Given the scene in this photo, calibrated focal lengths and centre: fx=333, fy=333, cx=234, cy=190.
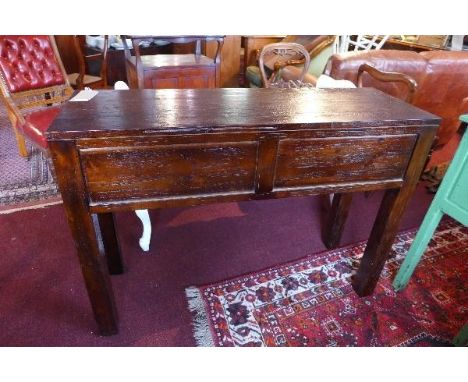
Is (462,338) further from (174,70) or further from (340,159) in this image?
(174,70)

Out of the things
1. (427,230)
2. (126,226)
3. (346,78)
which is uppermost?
(346,78)

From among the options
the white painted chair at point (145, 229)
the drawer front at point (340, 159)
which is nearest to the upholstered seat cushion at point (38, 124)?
the white painted chair at point (145, 229)

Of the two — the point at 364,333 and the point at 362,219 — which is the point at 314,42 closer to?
the point at 362,219

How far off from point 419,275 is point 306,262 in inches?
21.5

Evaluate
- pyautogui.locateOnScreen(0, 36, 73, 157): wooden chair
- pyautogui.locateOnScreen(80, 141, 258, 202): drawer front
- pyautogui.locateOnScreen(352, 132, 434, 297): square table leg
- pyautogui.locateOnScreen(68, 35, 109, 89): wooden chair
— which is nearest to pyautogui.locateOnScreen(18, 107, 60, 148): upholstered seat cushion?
pyautogui.locateOnScreen(0, 36, 73, 157): wooden chair

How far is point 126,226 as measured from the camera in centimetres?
190

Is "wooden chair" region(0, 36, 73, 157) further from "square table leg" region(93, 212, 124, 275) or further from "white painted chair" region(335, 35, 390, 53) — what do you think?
"white painted chair" region(335, 35, 390, 53)

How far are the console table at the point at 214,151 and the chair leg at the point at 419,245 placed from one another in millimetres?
194

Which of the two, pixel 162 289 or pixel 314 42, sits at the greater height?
pixel 314 42

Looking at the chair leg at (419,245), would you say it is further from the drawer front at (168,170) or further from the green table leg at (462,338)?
the drawer front at (168,170)

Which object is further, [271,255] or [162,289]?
[271,255]

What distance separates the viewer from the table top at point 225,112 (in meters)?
0.90

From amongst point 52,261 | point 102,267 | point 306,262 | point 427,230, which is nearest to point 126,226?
point 52,261

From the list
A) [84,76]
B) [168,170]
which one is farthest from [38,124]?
[84,76]
